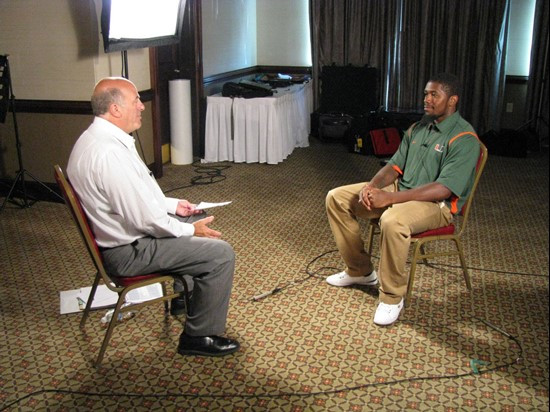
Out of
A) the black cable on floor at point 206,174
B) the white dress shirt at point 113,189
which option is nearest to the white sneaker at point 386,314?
the white dress shirt at point 113,189

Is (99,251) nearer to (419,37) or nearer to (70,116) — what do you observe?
(70,116)

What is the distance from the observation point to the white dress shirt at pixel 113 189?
7.20 feet

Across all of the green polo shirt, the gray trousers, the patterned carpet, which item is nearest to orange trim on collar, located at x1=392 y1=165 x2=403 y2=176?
the green polo shirt

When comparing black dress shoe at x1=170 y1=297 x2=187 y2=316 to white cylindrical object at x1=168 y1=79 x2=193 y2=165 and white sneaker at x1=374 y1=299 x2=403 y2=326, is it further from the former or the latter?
white cylindrical object at x1=168 y1=79 x2=193 y2=165

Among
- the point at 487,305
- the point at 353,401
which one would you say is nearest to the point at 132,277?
the point at 353,401

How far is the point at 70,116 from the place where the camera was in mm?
4590

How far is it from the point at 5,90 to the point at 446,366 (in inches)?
136

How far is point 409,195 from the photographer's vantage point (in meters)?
2.87

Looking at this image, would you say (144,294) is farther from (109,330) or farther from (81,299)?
(109,330)

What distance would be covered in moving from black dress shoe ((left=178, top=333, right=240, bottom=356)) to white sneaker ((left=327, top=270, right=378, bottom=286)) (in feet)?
2.85

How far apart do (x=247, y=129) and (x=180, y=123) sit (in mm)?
662

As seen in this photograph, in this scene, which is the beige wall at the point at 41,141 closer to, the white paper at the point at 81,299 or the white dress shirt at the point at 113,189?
the white paper at the point at 81,299

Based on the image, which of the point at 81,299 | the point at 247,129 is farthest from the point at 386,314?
the point at 247,129

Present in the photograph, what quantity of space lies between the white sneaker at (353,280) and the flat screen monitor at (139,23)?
2.22 meters
